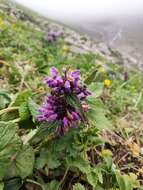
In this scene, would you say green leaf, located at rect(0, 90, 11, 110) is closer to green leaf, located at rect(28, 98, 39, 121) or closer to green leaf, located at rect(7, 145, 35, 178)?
green leaf, located at rect(28, 98, 39, 121)

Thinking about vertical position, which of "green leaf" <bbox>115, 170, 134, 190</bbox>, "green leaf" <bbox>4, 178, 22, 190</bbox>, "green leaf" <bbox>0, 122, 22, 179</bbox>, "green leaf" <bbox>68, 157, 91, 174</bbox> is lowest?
"green leaf" <bbox>115, 170, 134, 190</bbox>

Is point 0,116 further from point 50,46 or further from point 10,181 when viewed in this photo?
point 50,46

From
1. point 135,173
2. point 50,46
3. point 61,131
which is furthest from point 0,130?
point 50,46

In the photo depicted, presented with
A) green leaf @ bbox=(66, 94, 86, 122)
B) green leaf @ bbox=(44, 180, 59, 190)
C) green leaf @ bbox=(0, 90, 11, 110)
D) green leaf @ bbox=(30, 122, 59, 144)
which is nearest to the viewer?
green leaf @ bbox=(66, 94, 86, 122)

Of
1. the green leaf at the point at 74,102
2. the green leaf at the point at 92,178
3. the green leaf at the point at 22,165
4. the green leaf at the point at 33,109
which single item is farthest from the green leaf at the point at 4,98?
the green leaf at the point at 74,102

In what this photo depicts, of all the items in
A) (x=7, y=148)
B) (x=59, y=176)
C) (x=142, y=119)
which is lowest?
(x=142, y=119)

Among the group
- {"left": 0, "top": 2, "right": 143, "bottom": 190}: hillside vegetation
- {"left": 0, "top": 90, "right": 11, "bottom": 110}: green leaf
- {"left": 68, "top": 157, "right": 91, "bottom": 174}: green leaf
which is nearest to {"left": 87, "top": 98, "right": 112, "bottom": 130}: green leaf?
{"left": 0, "top": 2, "right": 143, "bottom": 190}: hillside vegetation

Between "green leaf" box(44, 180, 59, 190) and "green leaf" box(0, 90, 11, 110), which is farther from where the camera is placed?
"green leaf" box(0, 90, 11, 110)

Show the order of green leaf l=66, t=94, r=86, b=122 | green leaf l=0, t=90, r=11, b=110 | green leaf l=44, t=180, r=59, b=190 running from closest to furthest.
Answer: green leaf l=66, t=94, r=86, b=122
green leaf l=44, t=180, r=59, b=190
green leaf l=0, t=90, r=11, b=110
